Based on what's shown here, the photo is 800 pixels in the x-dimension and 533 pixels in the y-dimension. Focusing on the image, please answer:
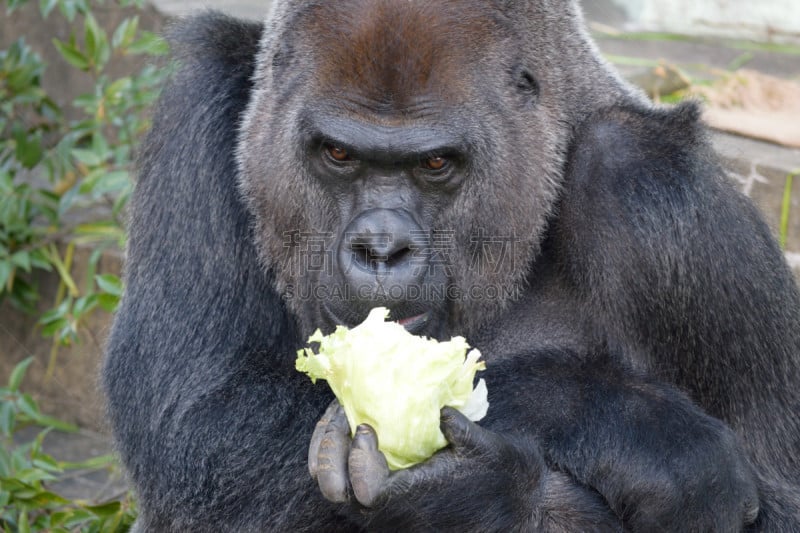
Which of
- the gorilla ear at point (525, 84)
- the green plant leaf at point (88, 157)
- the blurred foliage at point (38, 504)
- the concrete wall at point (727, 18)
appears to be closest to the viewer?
the gorilla ear at point (525, 84)

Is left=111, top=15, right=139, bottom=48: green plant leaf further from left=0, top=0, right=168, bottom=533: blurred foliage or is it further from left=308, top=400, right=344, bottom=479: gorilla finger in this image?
left=308, top=400, right=344, bottom=479: gorilla finger

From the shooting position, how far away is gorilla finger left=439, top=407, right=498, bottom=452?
2895 millimetres

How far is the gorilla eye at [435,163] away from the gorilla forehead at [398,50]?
0.17 meters

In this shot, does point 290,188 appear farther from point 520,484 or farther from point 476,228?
point 520,484

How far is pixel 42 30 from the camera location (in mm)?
7832

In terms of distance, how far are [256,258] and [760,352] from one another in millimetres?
1615

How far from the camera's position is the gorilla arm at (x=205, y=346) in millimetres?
3457

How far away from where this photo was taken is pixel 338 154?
11.1 ft

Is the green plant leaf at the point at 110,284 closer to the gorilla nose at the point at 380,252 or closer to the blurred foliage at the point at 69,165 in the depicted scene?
the blurred foliage at the point at 69,165

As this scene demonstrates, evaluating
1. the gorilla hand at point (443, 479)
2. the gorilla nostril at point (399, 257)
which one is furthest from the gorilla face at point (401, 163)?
the gorilla hand at point (443, 479)

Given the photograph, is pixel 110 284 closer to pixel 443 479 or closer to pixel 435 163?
pixel 435 163

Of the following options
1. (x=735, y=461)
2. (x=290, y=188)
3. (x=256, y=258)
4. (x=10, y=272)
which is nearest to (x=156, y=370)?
(x=256, y=258)

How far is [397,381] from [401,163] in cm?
69

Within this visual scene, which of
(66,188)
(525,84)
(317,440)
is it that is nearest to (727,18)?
(66,188)
